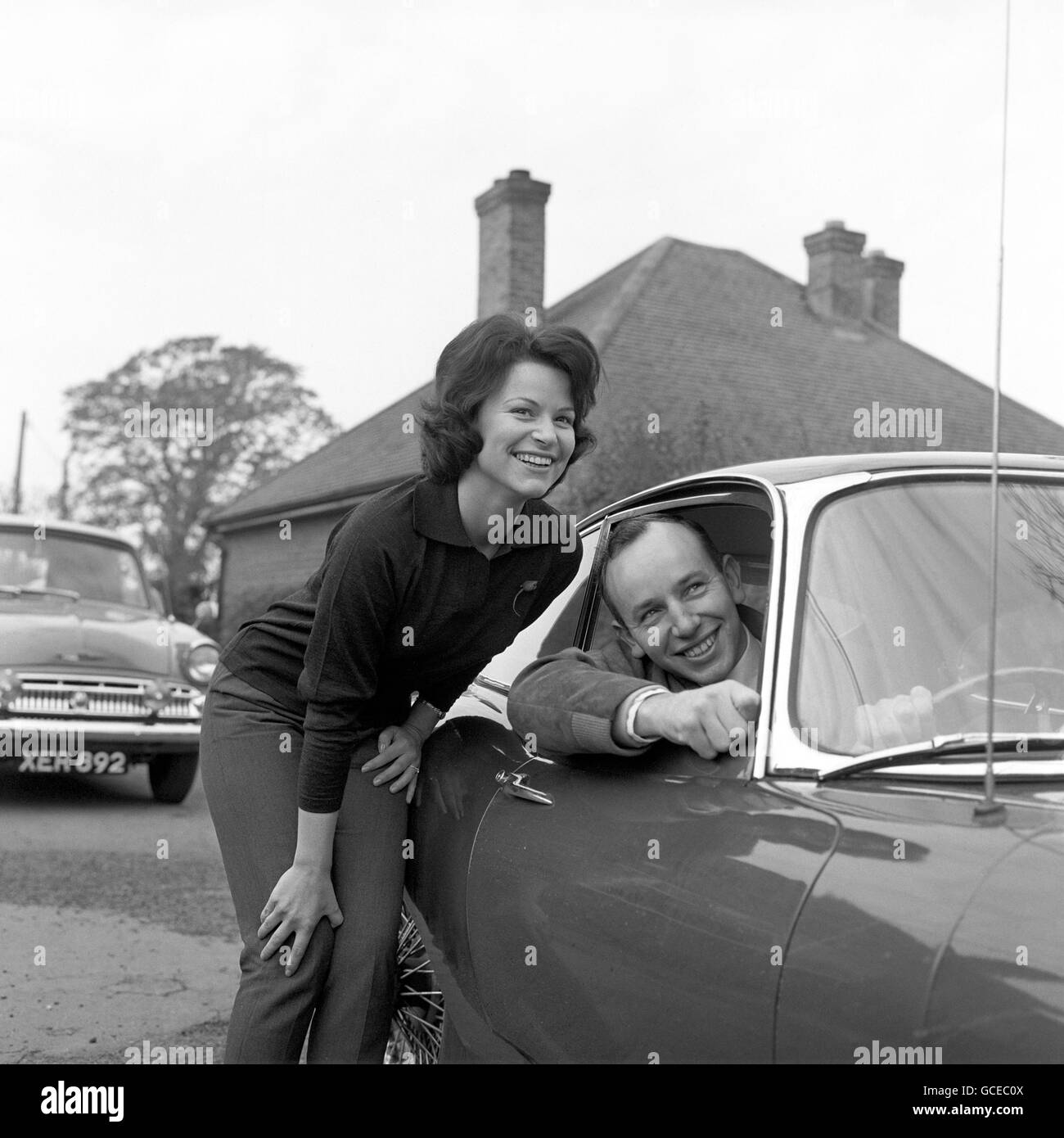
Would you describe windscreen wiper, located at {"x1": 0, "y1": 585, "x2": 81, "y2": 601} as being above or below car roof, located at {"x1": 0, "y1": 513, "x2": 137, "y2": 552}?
below

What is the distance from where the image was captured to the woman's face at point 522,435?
2863 millimetres

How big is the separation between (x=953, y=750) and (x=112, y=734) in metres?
8.17

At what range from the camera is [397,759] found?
10.1 ft

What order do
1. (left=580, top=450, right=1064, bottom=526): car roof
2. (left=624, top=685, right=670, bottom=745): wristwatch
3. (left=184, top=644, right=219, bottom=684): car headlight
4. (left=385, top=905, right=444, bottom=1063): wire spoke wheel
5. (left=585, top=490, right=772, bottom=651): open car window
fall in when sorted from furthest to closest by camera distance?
(left=184, top=644, right=219, bottom=684): car headlight, (left=385, top=905, right=444, bottom=1063): wire spoke wheel, (left=585, top=490, right=772, bottom=651): open car window, (left=580, top=450, right=1064, bottom=526): car roof, (left=624, top=685, right=670, bottom=745): wristwatch

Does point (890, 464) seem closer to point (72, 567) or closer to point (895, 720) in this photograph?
point (895, 720)

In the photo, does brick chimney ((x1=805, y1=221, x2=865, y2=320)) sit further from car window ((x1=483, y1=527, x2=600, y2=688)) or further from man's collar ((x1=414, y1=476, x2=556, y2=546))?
man's collar ((x1=414, y1=476, x2=556, y2=546))

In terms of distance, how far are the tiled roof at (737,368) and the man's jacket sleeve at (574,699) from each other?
19023 millimetres

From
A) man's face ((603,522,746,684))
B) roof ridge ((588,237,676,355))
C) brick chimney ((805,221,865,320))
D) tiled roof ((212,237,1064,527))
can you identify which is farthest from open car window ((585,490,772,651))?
brick chimney ((805,221,865,320))

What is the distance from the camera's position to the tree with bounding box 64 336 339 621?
53.0 m

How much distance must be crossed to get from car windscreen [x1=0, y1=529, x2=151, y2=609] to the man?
8.34 m

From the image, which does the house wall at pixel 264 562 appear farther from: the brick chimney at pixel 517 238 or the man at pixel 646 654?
the man at pixel 646 654

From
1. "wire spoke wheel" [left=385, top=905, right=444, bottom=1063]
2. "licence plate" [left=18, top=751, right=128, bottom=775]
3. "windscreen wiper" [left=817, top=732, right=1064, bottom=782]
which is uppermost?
"windscreen wiper" [left=817, top=732, right=1064, bottom=782]

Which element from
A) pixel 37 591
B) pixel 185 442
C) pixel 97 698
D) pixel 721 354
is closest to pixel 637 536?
pixel 97 698
